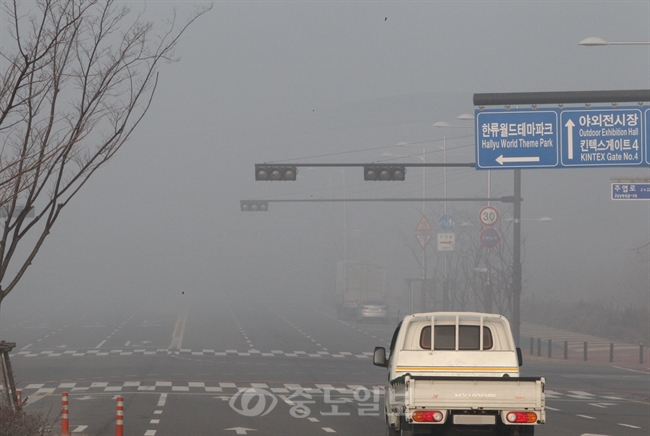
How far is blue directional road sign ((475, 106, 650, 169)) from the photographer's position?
79.8 feet

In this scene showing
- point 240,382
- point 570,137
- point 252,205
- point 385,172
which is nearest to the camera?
point 570,137

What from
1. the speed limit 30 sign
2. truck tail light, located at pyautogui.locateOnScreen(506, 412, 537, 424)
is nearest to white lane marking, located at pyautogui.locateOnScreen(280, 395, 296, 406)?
truck tail light, located at pyautogui.locateOnScreen(506, 412, 537, 424)

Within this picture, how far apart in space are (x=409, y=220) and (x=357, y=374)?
116m

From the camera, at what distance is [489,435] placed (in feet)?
39.0

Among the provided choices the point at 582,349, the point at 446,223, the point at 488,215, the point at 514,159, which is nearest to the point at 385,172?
the point at 514,159

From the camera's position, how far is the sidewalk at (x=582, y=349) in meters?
42.0

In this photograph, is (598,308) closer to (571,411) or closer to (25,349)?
(25,349)

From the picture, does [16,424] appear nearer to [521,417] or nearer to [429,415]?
[429,415]

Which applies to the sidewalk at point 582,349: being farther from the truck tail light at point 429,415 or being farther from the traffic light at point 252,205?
the truck tail light at point 429,415

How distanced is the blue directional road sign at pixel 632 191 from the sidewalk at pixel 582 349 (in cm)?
1336

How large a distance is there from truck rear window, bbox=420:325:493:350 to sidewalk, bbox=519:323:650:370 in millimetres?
26621

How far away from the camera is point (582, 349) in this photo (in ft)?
153

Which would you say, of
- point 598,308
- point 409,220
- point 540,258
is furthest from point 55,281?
point 598,308

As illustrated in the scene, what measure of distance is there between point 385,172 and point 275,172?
10.8 feet
